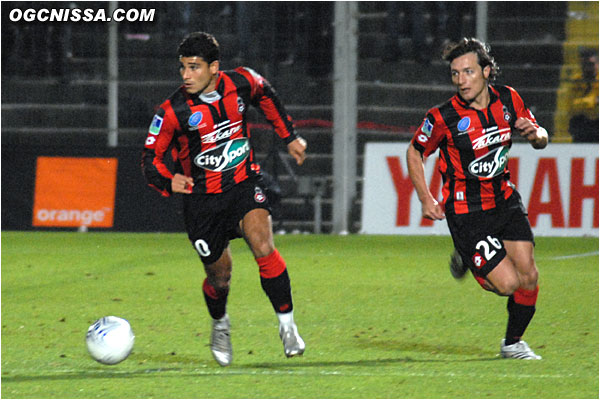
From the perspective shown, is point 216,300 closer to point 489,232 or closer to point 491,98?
point 489,232

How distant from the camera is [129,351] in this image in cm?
649

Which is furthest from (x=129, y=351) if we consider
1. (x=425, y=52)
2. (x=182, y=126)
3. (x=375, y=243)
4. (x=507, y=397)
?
(x=425, y=52)

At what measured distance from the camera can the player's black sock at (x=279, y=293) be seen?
6.70m

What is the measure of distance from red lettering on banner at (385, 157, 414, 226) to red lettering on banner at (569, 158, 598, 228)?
194 centimetres

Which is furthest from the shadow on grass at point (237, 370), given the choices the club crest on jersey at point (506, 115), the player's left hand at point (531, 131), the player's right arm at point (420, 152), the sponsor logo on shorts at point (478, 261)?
the club crest on jersey at point (506, 115)

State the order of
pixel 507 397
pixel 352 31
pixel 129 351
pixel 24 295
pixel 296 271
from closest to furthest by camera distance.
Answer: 1. pixel 507 397
2. pixel 129 351
3. pixel 24 295
4. pixel 296 271
5. pixel 352 31

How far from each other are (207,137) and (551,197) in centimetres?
862

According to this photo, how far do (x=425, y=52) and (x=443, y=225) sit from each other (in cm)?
274

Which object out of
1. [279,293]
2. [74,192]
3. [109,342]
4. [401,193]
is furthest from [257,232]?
[74,192]

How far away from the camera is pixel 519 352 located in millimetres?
6734

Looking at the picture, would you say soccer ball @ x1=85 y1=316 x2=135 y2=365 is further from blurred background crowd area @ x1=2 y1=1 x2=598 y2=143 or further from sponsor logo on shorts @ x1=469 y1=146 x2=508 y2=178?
blurred background crowd area @ x1=2 y1=1 x2=598 y2=143

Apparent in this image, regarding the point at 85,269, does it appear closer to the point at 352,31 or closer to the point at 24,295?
the point at 24,295

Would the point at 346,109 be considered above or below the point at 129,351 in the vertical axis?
above

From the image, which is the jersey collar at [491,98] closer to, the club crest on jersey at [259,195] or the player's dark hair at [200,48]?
the club crest on jersey at [259,195]
